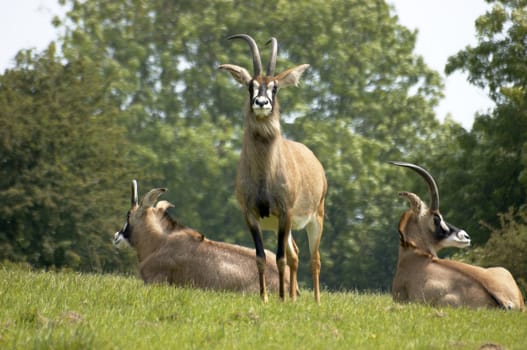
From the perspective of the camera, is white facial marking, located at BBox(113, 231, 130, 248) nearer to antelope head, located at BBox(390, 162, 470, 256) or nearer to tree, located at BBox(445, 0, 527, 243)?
antelope head, located at BBox(390, 162, 470, 256)

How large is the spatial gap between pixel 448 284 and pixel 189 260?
12.6ft

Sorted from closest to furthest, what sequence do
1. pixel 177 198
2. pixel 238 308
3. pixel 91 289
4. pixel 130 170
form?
pixel 238 308 → pixel 91 289 → pixel 130 170 → pixel 177 198

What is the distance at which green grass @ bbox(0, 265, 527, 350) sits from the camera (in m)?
8.60

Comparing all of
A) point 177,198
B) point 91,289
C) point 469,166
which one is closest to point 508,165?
point 469,166

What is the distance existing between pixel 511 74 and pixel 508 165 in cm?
315

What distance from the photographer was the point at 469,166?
34.6m

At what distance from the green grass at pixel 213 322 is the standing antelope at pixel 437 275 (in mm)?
1226

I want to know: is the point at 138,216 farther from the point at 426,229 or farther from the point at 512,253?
the point at 512,253

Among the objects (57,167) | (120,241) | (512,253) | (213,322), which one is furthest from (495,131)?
(213,322)

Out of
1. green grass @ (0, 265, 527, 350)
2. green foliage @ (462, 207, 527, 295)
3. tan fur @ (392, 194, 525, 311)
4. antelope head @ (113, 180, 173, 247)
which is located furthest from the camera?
green foliage @ (462, 207, 527, 295)

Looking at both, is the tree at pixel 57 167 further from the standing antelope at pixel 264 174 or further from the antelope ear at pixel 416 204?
the standing antelope at pixel 264 174

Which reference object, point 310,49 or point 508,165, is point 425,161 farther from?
point 310,49

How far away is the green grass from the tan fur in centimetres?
119

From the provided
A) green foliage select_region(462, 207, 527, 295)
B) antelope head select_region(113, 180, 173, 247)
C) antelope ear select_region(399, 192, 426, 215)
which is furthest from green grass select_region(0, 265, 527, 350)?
green foliage select_region(462, 207, 527, 295)
